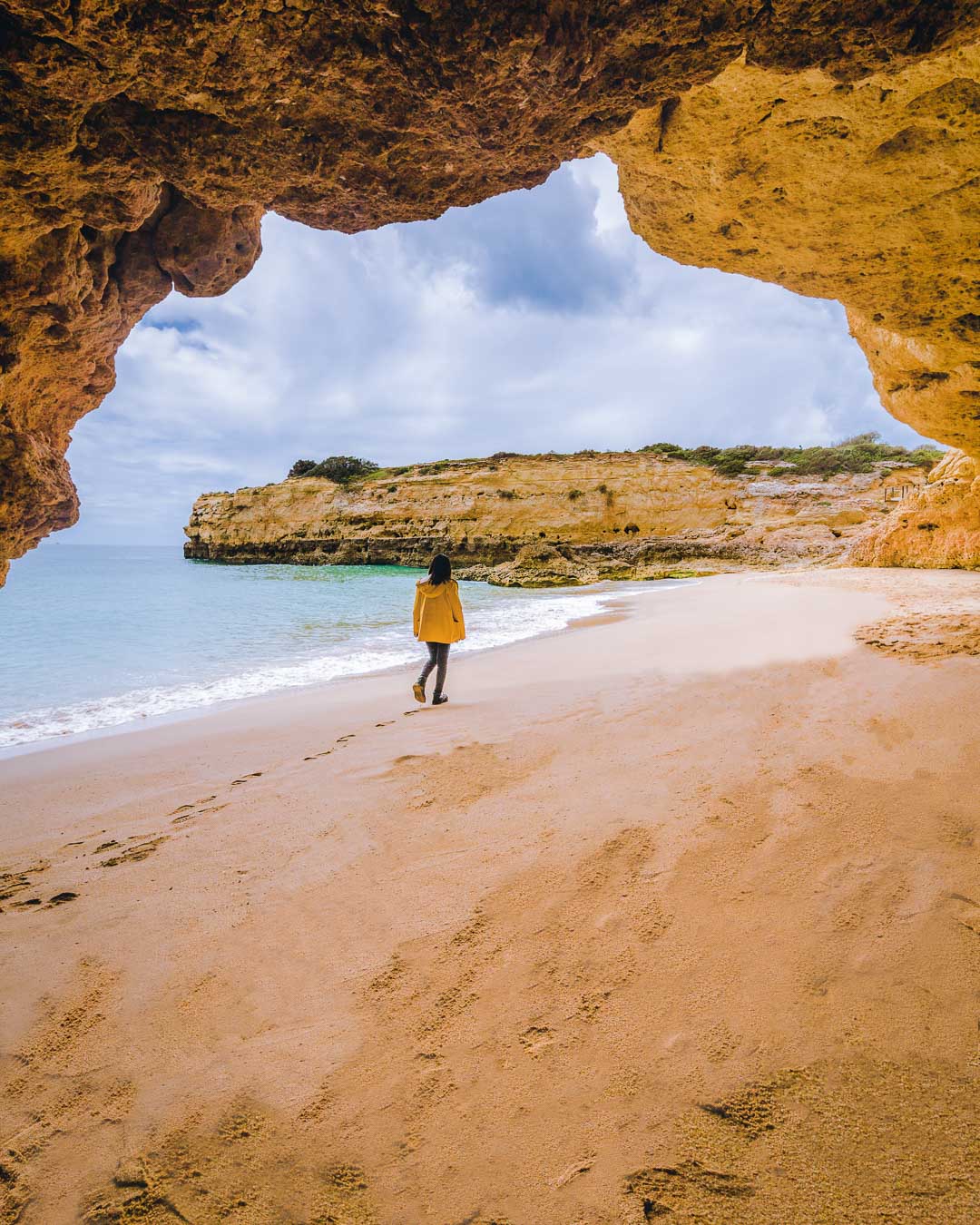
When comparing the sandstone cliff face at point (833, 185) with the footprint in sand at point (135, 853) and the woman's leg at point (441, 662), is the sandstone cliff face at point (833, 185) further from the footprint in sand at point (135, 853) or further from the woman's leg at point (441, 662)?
the footprint in sand at point (135, 853)

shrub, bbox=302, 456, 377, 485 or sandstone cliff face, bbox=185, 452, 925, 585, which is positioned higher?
shrub, bbox=302, 456, 377, 485

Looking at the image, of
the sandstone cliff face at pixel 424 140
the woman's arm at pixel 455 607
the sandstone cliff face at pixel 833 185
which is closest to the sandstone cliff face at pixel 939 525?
the sandstone cliff face at pixel 833 185

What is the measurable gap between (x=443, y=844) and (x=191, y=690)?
554 centimetres

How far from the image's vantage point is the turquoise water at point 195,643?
623 cm

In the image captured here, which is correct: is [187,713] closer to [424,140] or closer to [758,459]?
[424,140]

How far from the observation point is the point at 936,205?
16.6 feet

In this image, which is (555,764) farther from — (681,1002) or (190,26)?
(190,26)

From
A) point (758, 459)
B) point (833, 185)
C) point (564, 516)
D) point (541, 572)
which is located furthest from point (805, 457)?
point (833, 185)

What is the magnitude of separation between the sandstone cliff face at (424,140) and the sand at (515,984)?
3.80 metres

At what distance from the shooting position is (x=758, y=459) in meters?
34.5

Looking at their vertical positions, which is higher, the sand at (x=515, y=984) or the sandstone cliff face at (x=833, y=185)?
the sandstone cliff face at (x=833, y=185)

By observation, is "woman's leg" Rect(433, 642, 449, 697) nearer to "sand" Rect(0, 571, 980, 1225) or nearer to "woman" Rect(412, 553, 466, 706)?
"woman" Rect(412, 553, 466, 706)

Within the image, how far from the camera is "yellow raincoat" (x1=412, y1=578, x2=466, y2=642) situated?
18.3 ft

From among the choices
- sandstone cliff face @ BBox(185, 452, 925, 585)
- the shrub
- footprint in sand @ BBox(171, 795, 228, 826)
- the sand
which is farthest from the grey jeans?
the shrub
